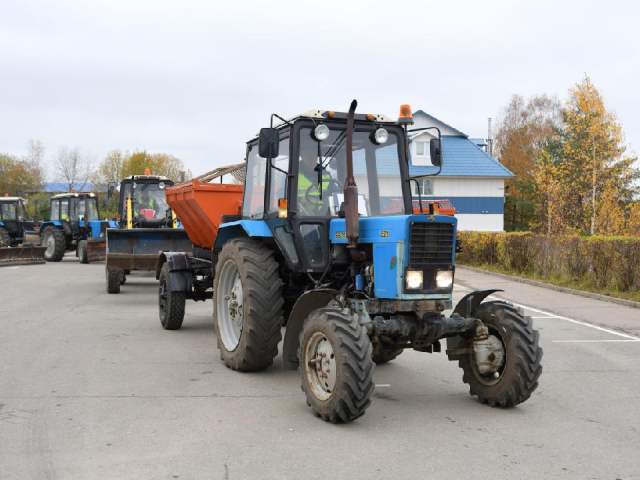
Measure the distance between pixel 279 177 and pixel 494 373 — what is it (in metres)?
2.88

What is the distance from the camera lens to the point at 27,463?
480 centimetres

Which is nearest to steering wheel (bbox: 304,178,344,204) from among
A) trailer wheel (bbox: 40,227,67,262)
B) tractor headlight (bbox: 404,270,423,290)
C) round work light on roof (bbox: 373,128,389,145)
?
round work light on roof (bbox: 373,128,389,145)

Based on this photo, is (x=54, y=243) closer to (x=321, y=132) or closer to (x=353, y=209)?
(x=321, y=132)

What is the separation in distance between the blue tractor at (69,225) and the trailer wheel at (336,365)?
2358 centimetres

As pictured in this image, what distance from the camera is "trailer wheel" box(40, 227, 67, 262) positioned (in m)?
28.8

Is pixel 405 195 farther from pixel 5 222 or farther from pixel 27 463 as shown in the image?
pixel 5 222

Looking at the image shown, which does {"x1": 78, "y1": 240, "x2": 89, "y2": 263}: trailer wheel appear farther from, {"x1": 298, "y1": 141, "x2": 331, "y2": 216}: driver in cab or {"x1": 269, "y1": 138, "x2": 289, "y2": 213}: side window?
{"x1": 298, "y1": 141, "x2": 331, "y2": 216}: driver in cab

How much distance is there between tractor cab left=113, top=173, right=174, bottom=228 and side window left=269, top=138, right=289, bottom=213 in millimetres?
13127

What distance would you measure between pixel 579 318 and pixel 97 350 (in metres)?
8.27

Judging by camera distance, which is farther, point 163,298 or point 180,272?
point 163,298

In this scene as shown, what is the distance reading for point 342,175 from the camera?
294 inches

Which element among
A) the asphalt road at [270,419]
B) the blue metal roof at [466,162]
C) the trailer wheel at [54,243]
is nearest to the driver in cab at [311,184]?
the asphalt road at [270,419]

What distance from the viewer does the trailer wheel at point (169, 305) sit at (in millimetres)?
10578

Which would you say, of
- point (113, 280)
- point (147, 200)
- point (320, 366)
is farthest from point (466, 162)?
point (320, 366)
